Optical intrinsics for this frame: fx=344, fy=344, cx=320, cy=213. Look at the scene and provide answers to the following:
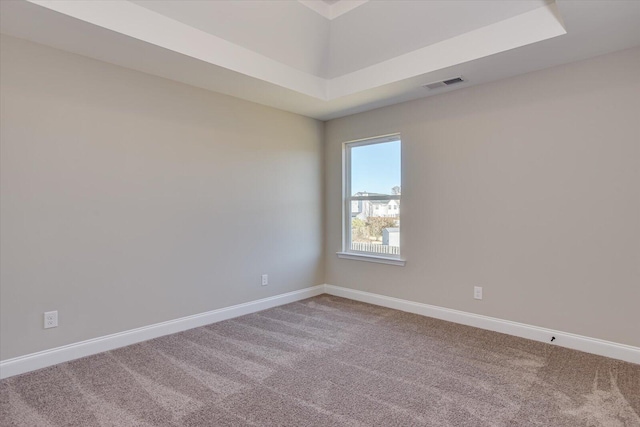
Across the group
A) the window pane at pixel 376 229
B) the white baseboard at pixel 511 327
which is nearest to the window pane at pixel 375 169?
the window pane at pixel 376 229

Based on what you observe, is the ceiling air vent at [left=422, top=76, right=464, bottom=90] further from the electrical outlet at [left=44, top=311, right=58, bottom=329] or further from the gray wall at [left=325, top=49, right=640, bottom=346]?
the electrical outlet at [left=44, top=311, right=58, bottom=329]

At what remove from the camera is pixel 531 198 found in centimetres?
301

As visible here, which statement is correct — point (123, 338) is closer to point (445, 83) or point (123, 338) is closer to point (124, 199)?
point (124, 199)

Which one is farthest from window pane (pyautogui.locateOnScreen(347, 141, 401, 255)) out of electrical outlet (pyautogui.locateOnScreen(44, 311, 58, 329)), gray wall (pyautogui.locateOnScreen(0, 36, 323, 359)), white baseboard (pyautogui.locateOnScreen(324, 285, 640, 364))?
electrical outlet (pyautogui.locateOnScreen(44, 311, 58, 329))

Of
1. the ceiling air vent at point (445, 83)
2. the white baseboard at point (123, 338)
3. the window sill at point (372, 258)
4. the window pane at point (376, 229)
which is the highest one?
the ceiling air vent at point (445, 83)

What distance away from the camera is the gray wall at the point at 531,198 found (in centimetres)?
261

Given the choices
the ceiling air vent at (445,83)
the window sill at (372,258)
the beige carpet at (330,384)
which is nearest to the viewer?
the beige carpet at (330,384)

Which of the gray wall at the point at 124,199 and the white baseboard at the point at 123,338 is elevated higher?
the gray wall at the point at 124,199

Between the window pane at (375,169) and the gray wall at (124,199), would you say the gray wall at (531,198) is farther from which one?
the gray wall at (124,199)

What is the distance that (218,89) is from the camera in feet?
11.2

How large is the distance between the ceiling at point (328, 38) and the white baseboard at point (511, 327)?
7.32 ft

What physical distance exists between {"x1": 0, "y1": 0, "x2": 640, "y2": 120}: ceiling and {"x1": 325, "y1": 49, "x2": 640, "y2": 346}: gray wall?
0.26m

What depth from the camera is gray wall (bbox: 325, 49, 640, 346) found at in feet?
8.57

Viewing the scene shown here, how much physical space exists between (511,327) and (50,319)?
378 cm
